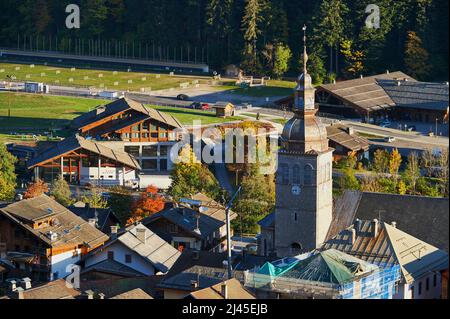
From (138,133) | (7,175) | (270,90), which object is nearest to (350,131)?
(138,133)

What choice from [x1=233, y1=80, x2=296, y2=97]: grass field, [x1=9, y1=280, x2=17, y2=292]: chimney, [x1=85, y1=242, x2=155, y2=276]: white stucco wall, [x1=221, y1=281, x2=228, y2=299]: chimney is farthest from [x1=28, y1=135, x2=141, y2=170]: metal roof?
[x1=221, y1=281, x2=228, y2=299]: chimney

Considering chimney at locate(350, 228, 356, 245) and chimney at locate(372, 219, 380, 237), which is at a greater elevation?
chimney at locate(372, 219, 380, 237)

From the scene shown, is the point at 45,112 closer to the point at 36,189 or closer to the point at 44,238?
the point at 36,189

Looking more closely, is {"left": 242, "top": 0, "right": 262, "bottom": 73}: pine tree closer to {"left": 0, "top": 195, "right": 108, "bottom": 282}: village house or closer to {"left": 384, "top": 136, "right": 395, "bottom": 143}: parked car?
{"left": 384, "top": 136, "right": 395, "bottom": 143}: parked car

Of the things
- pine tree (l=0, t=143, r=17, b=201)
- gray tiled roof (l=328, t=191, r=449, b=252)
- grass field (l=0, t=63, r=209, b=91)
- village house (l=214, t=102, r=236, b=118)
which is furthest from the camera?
grass field (l=0, t=63, r=209, b=91)

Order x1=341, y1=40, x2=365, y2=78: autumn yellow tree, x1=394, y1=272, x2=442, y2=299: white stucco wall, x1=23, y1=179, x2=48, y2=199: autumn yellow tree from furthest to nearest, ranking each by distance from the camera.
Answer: x1=341, y1=40, x2=365, y2=78: autumn yellow tree < x1=23, y1=179, x2=48, y2=199: autumn yellow tree < x1=394, y1=272, x2=442, y2=299: white stucco wall

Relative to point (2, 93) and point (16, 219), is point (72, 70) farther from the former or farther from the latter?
point (16, 219)
